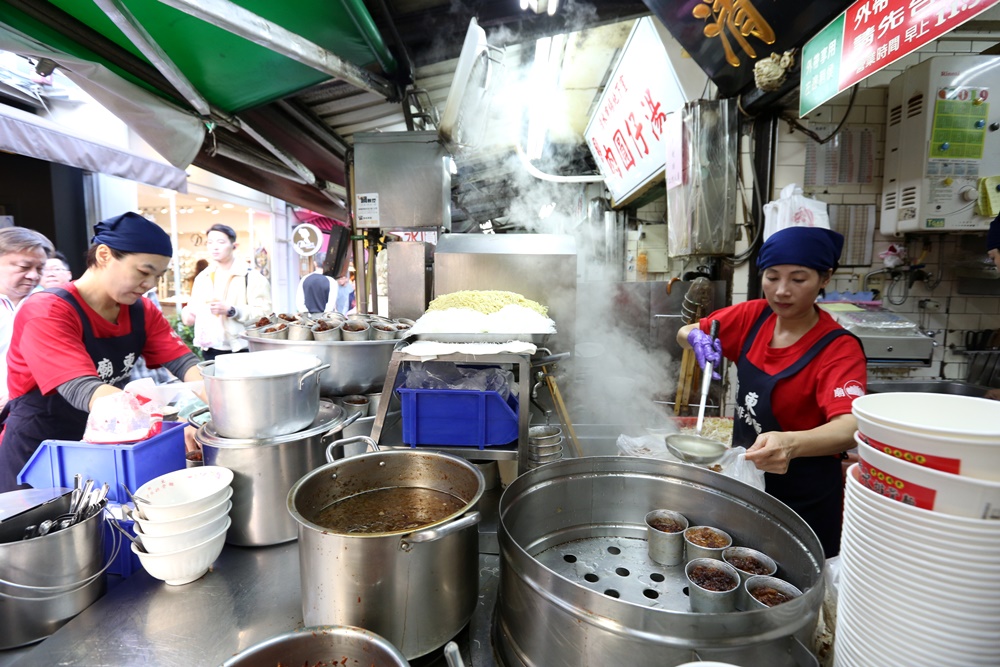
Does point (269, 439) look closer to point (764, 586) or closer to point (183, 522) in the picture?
point (183, 522)

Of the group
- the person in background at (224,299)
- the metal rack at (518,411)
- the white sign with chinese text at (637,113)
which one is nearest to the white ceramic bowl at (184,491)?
the metal rack at (518,411)

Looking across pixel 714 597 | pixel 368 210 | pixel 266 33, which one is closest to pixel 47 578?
pixel 714 597

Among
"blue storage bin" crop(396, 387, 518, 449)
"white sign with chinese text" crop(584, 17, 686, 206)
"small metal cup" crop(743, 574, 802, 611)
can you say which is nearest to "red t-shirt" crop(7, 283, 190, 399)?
"blue storage bin" crop(396, 387, 518, 449)

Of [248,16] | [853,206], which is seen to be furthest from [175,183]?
[853,206]

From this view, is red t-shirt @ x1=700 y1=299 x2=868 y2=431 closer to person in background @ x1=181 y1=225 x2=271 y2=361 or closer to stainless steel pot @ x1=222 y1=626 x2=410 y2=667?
stainless steel pot @ x1=222 y1=626 x2=410 y2=667

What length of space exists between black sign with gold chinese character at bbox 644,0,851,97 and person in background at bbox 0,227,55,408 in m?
5.20

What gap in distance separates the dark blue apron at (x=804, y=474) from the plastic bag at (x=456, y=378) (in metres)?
1.19

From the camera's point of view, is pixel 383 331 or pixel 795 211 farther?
pixel 795 211

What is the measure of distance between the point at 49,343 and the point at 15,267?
2.55 m

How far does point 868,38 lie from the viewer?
2.27m

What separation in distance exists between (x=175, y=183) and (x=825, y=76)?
7144 millimetres

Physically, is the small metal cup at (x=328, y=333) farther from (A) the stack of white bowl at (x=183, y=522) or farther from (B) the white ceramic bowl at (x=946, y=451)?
(B) the white ceramic bowl at (x=946, y=451)

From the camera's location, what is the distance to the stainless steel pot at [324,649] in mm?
999

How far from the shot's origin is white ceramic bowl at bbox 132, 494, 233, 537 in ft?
4.72
